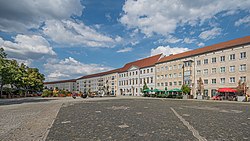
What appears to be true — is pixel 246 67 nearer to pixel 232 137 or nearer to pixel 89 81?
pixel 232 137

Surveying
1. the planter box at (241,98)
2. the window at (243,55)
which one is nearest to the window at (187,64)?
the window at (243,55)

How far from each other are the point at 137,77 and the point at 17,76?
1988 inches

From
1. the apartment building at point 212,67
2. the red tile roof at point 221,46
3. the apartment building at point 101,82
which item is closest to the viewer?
the apartment building at point 212,67

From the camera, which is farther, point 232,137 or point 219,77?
point 219,77

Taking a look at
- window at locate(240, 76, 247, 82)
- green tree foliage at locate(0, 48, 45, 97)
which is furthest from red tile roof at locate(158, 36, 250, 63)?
green tree foliage at locate(0, 48, 45, 97)

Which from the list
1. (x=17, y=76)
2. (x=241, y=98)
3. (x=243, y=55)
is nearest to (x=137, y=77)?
(x=243, y=55)

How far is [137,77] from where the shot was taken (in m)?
83.2

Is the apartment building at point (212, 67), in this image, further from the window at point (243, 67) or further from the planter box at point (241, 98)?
the planter box at point (241, 98)

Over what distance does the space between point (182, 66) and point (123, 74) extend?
136ft

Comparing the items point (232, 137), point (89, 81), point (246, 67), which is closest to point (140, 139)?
point (232, 137)

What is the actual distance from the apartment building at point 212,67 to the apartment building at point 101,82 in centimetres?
3268

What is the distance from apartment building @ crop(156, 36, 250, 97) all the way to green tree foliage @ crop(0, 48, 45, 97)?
1682 inches

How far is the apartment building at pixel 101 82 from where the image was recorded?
104 m

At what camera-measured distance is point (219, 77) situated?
48.0 meters
